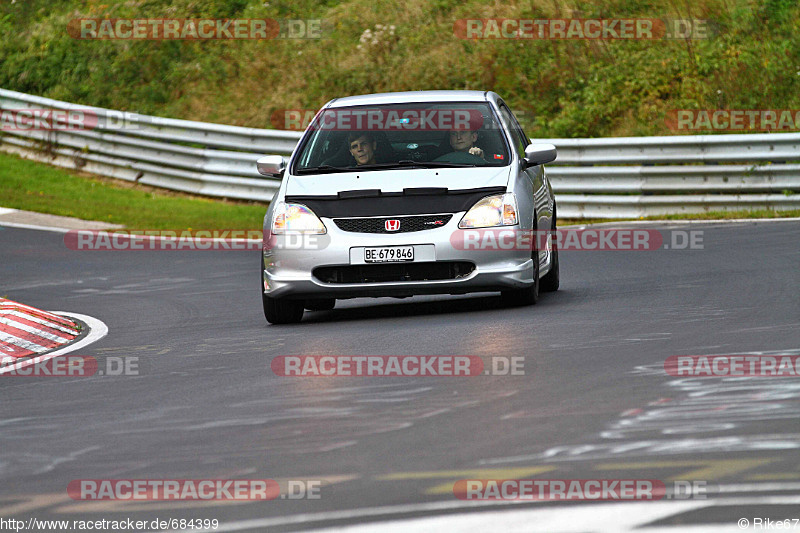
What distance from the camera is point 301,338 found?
9828 mm

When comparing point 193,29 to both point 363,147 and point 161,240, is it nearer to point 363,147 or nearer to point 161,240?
point 161,240

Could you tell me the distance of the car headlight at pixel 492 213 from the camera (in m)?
10.3

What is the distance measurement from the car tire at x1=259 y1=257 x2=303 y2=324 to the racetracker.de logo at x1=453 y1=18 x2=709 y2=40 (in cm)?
1522

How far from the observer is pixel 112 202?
23328 mm

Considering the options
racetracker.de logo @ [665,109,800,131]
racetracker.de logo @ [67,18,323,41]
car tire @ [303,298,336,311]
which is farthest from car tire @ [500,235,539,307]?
racetracker.de logo @ [67,18,323,41]

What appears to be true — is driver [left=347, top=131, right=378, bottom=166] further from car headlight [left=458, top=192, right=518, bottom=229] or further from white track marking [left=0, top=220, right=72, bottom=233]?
white track marking [left=0, top=220, right=72, bottom=233]

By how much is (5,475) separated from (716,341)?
4407 mm

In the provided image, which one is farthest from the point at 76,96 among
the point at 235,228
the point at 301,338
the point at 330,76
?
the point at 301,338

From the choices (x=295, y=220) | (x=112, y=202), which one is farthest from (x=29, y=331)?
(x=112, y=202)

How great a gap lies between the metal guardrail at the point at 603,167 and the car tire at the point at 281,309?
9642 mm

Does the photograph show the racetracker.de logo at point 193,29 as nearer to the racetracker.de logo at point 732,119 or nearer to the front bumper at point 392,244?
the racetracker.de logo at point 732,119

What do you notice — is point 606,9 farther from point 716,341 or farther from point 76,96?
point 716,341

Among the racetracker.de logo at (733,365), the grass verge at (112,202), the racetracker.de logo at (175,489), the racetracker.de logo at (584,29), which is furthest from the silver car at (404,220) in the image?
the racetracker.de logo at (584,29)

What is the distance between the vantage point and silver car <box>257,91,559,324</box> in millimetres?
10281
